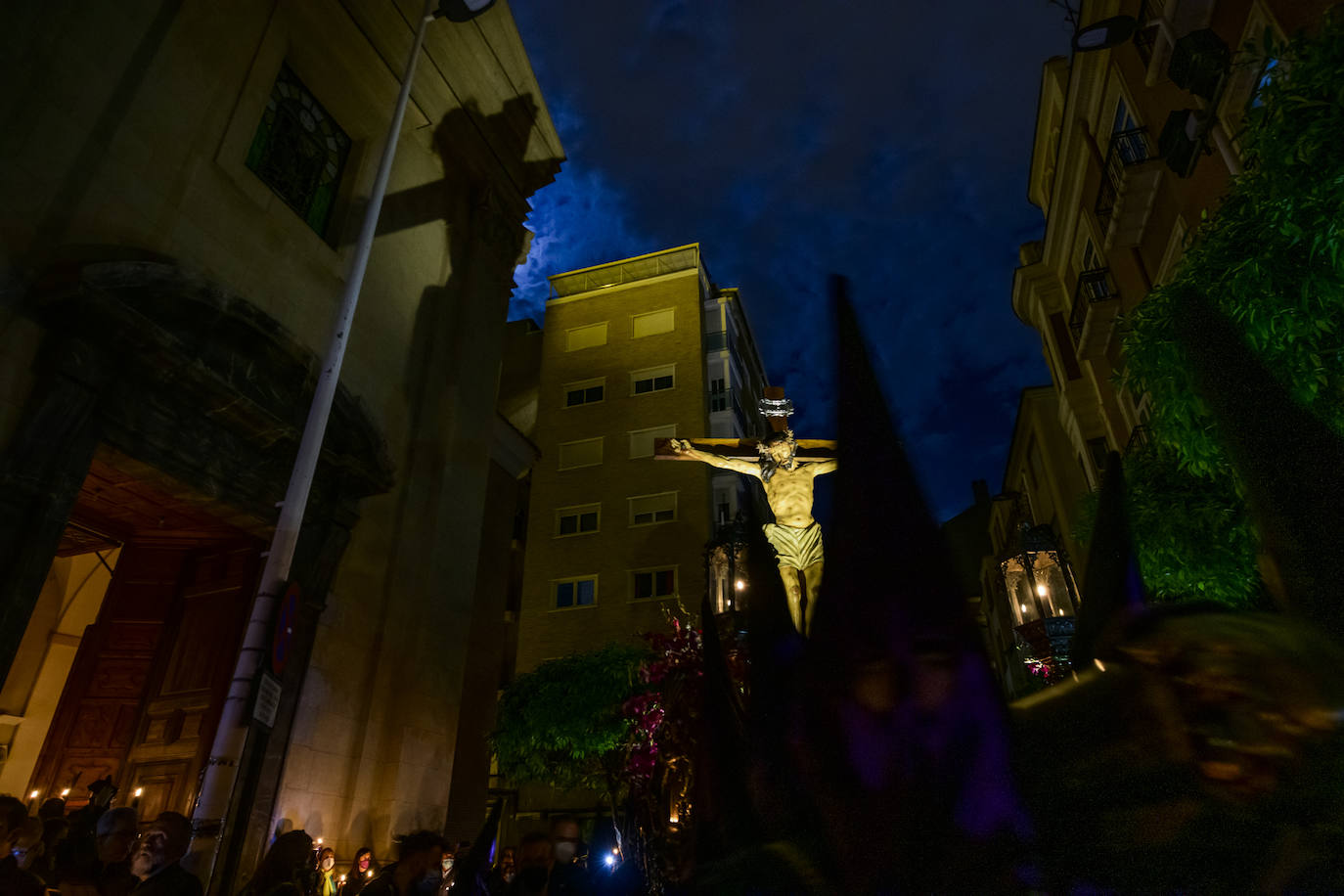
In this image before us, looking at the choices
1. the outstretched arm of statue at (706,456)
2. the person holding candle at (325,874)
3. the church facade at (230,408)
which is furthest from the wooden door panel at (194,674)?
the outstretched arm of statue at (706,456)

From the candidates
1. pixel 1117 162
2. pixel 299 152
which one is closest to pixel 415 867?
pixel 299 152

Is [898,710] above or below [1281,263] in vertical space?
below

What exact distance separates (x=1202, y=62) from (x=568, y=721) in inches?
695

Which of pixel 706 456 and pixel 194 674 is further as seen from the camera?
pixel 706 456

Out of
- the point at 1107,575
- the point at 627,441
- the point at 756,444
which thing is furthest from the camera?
the point at 627,441

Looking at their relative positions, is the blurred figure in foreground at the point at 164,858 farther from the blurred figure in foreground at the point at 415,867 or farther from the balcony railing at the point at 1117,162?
the balcony railing at the point at 1117,162

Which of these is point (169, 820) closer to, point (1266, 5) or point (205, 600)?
point (205, 600)

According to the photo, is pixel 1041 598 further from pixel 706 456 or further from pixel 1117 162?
pixel 1117 162

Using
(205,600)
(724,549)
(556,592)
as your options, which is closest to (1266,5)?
(724,549)

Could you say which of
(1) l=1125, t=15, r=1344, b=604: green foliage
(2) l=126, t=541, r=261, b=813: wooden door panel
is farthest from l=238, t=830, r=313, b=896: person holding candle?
(2) l=126, t=541, r=261, b=813: wooden door panel

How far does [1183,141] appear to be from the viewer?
10586 millimetres

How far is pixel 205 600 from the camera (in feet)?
31.6

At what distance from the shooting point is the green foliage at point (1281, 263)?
443 centimetres

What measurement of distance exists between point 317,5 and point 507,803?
23595 millimetres
